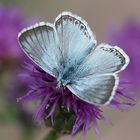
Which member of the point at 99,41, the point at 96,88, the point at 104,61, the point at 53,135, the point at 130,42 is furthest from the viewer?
the point at 99,41

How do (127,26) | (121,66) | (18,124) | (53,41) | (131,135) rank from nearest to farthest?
(121,66) → (53,41) → (18,124) → (127,26) → (131,135)

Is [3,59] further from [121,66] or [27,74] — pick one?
[121,66]

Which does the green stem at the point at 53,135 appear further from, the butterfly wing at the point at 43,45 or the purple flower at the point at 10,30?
the purple flower at the point at 10,30

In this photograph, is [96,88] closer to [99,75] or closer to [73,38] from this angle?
[99,75]

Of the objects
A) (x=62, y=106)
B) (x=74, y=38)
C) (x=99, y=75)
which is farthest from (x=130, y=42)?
(x=99, y=75)

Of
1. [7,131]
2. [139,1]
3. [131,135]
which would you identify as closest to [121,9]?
[139,1]

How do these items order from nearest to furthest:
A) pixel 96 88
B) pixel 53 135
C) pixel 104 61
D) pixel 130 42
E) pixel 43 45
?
pixel 96 88 → pixel 104 61 → pixel 43 45 → pixel 53 135 → pixel 130 42
